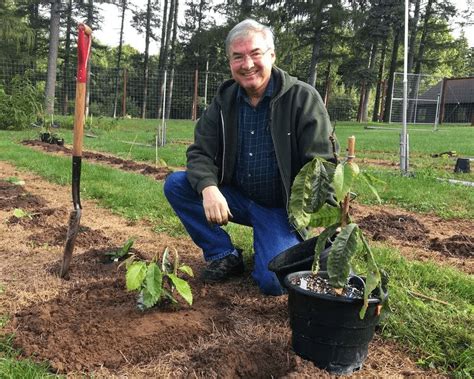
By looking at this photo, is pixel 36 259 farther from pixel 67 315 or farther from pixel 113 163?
pixel 113 163

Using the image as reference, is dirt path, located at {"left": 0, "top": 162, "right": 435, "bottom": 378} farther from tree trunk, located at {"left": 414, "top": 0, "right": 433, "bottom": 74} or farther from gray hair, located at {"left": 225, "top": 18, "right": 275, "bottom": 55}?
tree trunk, located at {"left": 414, "top": 0, "right": 433, "bottom": 74}

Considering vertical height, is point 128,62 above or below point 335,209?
above

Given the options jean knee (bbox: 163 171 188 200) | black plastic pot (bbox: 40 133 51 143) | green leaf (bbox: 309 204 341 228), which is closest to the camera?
green leaf (bbox: 309 204 341 228)

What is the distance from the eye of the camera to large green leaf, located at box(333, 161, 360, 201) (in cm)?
173

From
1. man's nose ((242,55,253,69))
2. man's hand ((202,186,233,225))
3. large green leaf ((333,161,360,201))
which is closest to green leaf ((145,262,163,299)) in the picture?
man's hand ((202,186,233,225))

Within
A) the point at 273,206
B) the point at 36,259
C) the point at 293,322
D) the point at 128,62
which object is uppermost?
A: the point at 128,62

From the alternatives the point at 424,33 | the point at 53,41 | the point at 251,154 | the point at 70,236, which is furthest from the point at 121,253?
the point at 424,33

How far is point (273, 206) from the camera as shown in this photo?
116 inches

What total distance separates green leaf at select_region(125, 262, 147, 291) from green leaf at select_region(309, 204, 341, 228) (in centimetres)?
82

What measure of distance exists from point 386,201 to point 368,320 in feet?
12.8

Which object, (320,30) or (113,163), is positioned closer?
(113,163)

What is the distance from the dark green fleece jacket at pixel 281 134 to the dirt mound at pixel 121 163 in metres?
3.89

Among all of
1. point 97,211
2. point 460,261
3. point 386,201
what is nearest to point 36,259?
point 97,211

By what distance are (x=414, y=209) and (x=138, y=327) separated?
3885 millimetres
